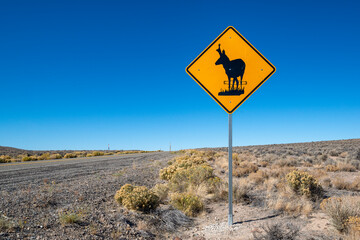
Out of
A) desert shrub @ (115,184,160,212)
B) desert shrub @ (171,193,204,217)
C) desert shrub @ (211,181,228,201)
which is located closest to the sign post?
desert shrub @ (171,193,204,217)

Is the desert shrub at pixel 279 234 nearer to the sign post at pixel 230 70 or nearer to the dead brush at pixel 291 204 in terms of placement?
the sign post at pixel 230 70

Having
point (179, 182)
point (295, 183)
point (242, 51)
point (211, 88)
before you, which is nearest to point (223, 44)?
point (242, 51)

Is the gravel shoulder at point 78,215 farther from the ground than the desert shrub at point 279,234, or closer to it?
closer to it

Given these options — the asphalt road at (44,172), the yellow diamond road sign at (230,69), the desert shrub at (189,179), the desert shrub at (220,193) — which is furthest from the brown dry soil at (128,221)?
the asphalt road at (44,172)

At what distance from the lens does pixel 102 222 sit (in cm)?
591

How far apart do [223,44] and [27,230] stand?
568cm

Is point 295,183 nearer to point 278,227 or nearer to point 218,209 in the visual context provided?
point 218,209

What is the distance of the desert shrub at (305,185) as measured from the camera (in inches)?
313

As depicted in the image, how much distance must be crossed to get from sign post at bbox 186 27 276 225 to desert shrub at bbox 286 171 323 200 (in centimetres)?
364

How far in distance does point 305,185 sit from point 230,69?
506cm

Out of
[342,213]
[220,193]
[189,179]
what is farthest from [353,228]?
[189,179]

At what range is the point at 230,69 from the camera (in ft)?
18.5

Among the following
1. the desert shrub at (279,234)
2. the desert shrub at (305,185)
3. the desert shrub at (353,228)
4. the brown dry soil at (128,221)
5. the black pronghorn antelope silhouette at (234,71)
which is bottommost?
the brown dry soil at (128,221)

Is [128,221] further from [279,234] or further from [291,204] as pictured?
[291,204]
